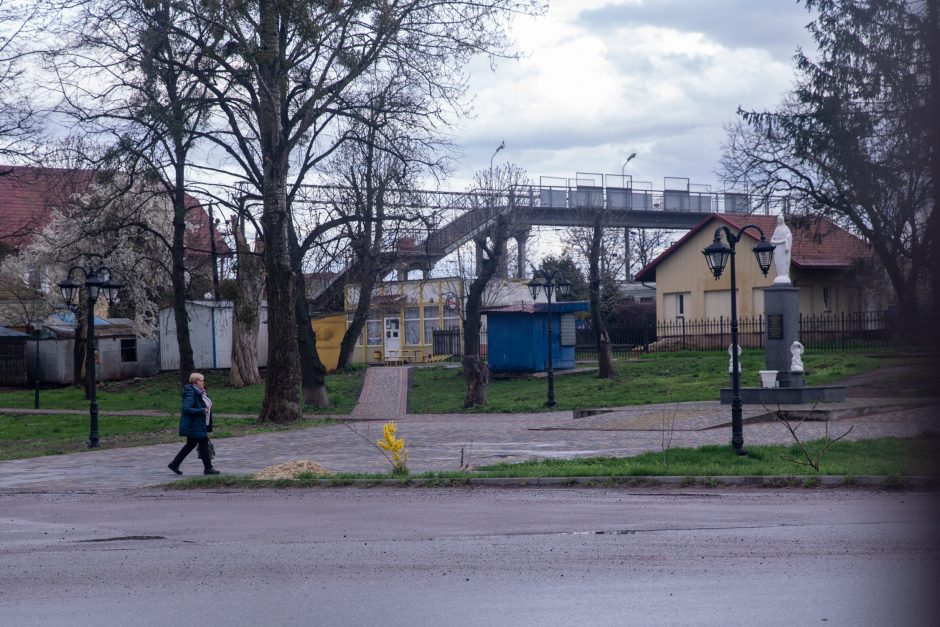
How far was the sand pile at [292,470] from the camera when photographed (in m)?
16.1

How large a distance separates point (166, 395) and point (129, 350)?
9807 mm

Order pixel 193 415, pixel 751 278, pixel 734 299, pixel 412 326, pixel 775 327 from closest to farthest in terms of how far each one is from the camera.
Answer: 1. pixel 193 415
2. pixel 734 299
3. pixel 775 327
4. pixel 751 278
5. pixel 412 326

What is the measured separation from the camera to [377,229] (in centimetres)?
3650

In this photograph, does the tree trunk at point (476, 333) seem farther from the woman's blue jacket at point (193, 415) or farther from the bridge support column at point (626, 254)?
the bridge support column at point (626, 254)

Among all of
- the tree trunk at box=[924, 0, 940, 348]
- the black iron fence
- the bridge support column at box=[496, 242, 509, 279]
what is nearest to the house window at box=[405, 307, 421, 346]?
the bridge support column at box=[496, 242, 509, 279]

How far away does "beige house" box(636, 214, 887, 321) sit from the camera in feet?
151

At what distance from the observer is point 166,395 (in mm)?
42688

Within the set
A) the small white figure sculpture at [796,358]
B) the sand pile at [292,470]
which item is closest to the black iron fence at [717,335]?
the small white figure sculpture at [796,358]

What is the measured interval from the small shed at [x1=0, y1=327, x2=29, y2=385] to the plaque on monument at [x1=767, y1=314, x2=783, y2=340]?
35.9 metres

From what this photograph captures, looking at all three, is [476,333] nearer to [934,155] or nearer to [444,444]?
[444,444]

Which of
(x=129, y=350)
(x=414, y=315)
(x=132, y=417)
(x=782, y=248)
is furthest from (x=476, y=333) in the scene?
(x=129, y=350)

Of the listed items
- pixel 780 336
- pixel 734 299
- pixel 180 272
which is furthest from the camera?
pixel 180 272

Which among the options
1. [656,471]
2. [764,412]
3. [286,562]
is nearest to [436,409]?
[764,412]

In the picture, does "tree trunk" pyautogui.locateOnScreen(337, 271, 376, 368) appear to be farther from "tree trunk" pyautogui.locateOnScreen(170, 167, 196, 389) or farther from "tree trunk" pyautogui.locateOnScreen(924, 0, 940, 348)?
"tree trunk" pyautogui.locateOnScreen(924, 0, 940, 348)
